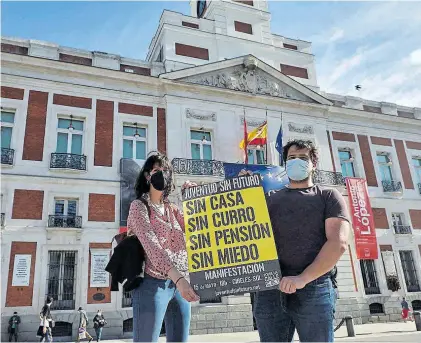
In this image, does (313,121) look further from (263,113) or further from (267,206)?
(267,206)

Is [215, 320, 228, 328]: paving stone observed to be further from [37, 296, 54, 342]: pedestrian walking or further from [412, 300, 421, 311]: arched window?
[412, 300, 421, 311]: arched window

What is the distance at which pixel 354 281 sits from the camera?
58.8 ft

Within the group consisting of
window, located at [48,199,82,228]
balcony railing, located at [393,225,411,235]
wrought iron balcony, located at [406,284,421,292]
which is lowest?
wrought iron balcony, located at [406,284,421,292]

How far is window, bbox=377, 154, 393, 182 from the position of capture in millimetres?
21703

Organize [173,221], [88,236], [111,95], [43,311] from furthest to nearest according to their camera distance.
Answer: [111,95] → [88,236] → [43,311] → [173,221]

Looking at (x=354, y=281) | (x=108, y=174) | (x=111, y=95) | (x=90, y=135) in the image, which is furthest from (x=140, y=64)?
(x=354, y=281)

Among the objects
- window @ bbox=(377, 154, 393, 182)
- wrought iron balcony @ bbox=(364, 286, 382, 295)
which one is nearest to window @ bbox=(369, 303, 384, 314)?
wrought iron balcony @ bbox=(364, 286, 382, 295)

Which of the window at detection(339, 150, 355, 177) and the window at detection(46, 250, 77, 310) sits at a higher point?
the window at detection(339, 150, 355, 177)

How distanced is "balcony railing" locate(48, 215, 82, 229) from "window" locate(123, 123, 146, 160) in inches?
148

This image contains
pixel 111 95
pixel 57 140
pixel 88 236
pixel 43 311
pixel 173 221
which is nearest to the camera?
pixel 173 221

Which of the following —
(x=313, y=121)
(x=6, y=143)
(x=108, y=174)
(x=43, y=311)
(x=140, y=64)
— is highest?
(x=140, y=64)

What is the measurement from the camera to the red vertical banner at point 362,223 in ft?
59.9

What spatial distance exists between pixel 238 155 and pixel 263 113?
121 inches

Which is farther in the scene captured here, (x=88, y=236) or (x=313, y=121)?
(x=313, y=121)
